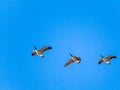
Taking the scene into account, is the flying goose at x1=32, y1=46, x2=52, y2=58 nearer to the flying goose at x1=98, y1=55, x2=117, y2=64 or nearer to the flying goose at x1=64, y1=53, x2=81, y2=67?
the flying goose at x1=64, y1=53, x2=81, y2=67

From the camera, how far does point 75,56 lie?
148 feet

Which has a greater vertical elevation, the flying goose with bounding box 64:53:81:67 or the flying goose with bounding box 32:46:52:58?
the flying goose with bounding box 32:46:52:58

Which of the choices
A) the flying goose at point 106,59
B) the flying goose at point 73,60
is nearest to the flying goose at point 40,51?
the flying goose at point 73,60

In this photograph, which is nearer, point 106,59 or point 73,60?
point 73,60

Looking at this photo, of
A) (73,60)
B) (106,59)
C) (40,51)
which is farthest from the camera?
(106,59)

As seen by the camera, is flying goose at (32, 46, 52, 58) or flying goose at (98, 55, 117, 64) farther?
flying goose at (98, 55, 117, 64)

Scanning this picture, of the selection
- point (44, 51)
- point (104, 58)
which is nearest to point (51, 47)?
point (44, 51)

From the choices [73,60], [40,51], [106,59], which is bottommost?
[106,59]

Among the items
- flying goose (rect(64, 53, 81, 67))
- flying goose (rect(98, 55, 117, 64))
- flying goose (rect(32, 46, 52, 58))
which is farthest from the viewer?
flying goose (rect(98, 55, 117, 64))

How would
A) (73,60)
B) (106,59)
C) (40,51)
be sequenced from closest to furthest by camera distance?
(40,51)
(73,60)
(106,59)

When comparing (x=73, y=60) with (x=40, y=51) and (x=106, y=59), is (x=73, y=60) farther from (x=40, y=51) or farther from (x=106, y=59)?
(x=40, y=51)

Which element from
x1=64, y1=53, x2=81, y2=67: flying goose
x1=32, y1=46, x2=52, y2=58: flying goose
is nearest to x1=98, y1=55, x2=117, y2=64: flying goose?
x1=64, y1=53, x2=81, y2=67: flying goose

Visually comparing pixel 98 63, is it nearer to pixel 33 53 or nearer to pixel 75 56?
pixel 75 56

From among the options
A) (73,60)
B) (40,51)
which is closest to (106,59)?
(73,60)
